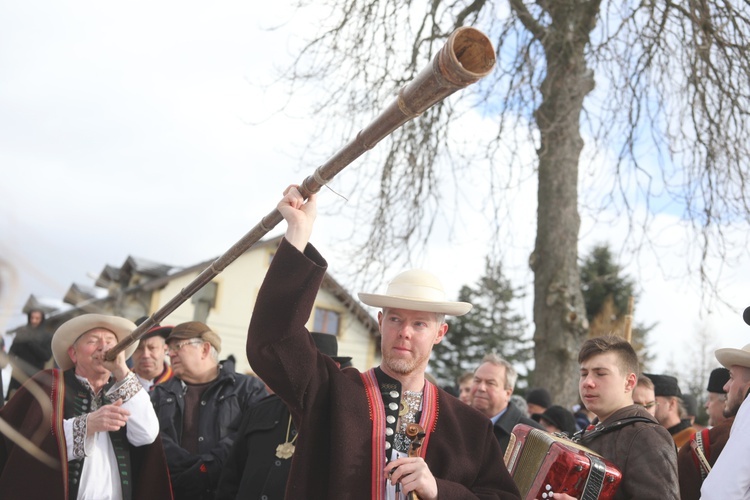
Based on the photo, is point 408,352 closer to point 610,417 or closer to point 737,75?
point 610,417

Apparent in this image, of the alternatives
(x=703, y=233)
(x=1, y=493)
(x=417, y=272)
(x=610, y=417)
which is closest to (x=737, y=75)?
(x=703, y=233)

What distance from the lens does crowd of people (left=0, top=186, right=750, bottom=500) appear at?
3.23 metres

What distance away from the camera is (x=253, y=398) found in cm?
589

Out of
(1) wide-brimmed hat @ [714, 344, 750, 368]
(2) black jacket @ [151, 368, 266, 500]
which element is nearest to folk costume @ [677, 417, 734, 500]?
(1) wide-brimmed hat @ [714, 344, 750, 368]

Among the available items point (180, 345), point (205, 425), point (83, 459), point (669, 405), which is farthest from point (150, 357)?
point (669, 405)

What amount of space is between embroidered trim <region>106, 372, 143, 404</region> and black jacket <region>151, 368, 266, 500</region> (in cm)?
78

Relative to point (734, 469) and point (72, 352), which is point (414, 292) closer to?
point (734, 469)

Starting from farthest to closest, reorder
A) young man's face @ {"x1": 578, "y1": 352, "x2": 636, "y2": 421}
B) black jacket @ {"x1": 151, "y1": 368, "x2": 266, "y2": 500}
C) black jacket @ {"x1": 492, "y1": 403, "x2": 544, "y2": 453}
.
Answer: black jacket @ {"x1": 492, "y1": 403, "x2": 544, "y2": 453} → black jacket @ {"x1": 151, "y1": 368, "x2": 266, "y2": 500} → young man's face @ {"x1": 578, "y1": 352, "x2": 636, "y2": 421}

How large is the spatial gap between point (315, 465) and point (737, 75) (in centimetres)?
786

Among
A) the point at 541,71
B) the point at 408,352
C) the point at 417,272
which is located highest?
the point at 541,71

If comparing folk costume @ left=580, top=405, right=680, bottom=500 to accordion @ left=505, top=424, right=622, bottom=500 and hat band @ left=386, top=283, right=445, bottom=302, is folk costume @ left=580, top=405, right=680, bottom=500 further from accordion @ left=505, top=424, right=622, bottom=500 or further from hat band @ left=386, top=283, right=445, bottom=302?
hat band @ left=386, top=283, right=445, bottom=302

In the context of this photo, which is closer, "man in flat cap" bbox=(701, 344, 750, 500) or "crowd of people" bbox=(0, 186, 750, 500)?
"crowd of people" bbox=(0, 186, 750, 500)

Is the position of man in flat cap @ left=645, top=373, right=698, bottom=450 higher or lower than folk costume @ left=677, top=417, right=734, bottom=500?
higher

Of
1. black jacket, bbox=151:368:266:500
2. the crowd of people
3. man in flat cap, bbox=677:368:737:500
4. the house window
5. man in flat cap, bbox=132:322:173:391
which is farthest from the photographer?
the house window
